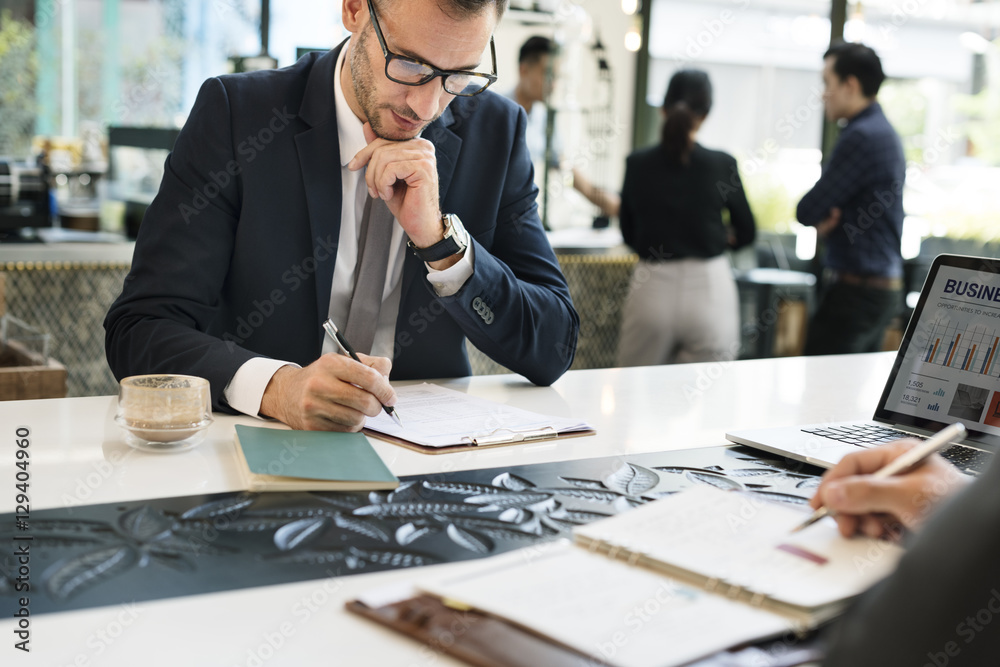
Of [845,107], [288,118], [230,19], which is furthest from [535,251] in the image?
[230,19]

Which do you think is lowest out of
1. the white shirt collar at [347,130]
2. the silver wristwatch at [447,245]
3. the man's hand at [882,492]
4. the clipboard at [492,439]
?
the clipboard at [492,439]

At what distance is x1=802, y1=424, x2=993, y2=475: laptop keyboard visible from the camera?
4.07 ft

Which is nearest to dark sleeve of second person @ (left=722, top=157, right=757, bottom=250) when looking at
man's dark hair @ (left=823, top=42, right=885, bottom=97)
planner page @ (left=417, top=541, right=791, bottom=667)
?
man's dark hair @ (left=823, top=42, right=885, bottom=97)

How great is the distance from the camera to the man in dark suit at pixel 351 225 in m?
1.47

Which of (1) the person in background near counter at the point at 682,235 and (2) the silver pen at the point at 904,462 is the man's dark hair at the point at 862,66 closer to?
(1) the person in background near counter at the point at 682,235

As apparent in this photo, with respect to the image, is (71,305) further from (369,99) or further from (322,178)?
(369,99)

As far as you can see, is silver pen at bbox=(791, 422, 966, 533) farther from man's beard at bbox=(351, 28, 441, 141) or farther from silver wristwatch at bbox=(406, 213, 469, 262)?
man's beard at bbox=(351, 28, 441, 141)

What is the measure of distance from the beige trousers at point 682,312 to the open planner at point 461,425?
2431mm

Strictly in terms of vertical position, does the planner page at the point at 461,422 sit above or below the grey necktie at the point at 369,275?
below

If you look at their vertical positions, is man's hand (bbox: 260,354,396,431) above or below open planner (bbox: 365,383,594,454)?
above

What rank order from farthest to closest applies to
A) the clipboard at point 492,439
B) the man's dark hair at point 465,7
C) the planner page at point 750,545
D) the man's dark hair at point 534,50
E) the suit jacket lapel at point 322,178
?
the man's dark hair at point 534,50 → the suit jacket lapel at point 322,178 → the man's dark hair at point 465,7 → the clipboard at point 492,439 → the planner page at point 750,545

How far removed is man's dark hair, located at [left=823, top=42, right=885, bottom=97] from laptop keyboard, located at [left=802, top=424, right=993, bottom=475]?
2651 mm

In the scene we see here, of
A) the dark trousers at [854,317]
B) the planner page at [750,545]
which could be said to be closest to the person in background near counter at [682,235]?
the dark trousers at [854,317]

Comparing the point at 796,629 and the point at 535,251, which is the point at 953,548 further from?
the point at 535,251
